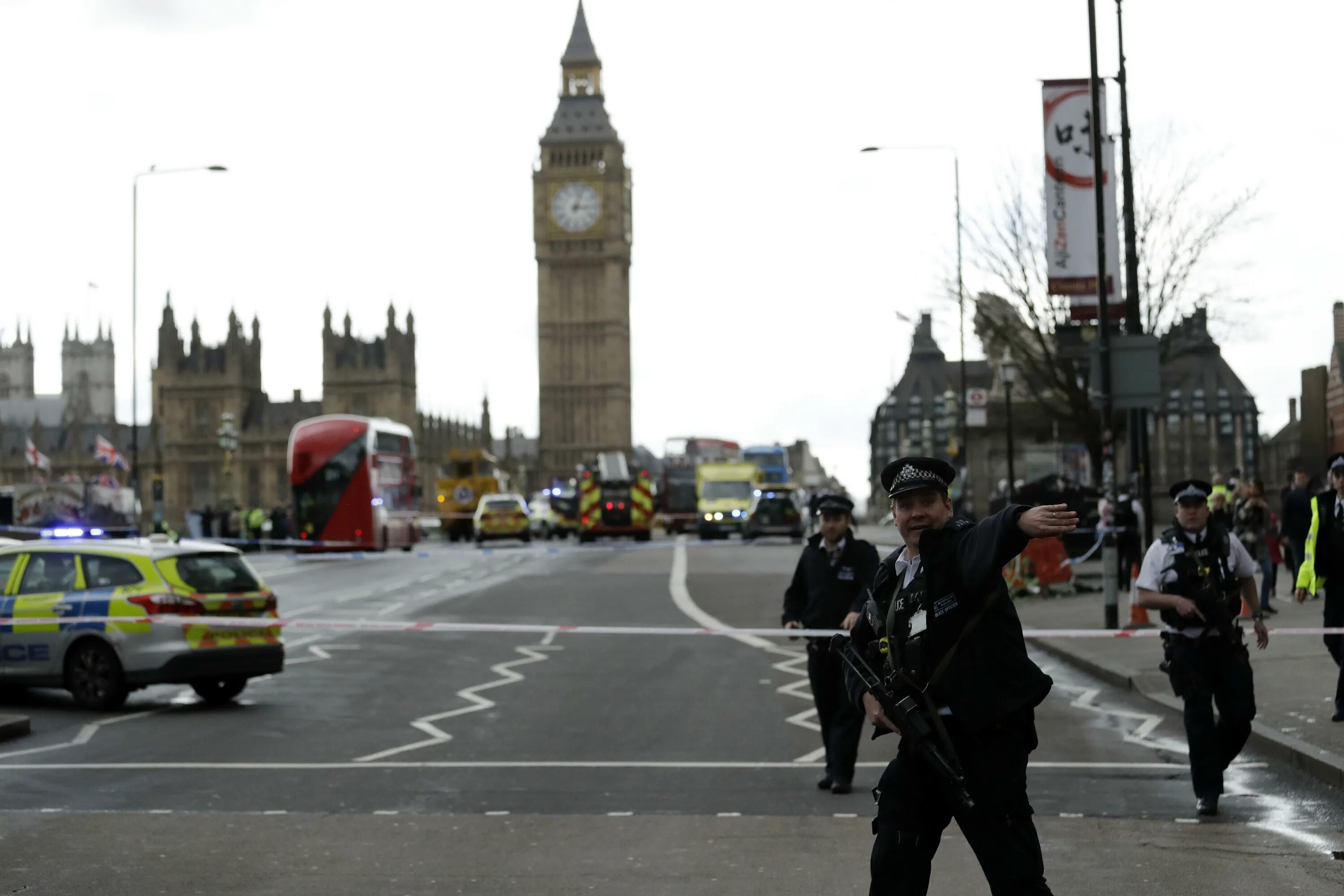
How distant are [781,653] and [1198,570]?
10.8 metres

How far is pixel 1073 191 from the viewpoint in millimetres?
24109

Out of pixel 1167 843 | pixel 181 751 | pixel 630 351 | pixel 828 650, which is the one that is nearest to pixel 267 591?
pixel 181 751

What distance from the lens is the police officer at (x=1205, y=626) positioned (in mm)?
9102

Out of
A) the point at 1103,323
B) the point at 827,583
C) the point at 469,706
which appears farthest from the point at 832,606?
the point at 1103,323

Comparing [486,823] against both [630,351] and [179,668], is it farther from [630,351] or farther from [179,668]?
[630,351]

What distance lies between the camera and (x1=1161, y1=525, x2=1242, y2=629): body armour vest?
30.5ft

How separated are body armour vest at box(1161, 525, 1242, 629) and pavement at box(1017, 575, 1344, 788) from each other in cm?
150

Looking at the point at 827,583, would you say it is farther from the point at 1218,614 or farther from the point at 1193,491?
the point at 1218,614

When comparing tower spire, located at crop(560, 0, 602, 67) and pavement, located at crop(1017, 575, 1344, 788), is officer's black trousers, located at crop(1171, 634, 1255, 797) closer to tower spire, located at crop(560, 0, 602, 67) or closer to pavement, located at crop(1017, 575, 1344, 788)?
pavement, located at crop(1017, 575, 1344, 788)

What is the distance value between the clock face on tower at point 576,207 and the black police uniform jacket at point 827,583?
14797 cm

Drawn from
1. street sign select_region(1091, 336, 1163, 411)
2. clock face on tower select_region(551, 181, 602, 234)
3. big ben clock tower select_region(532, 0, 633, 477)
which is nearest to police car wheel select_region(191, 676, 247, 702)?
street sign select_region(1091, 336, 1163, 411)

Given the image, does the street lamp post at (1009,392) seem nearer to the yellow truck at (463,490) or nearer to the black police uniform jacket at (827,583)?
the black police uniform jacket at (827,583)

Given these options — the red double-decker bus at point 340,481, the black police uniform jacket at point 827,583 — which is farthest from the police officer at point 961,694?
the red double-decker bus at point 340,481

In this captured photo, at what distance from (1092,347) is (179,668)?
35.8 feet
